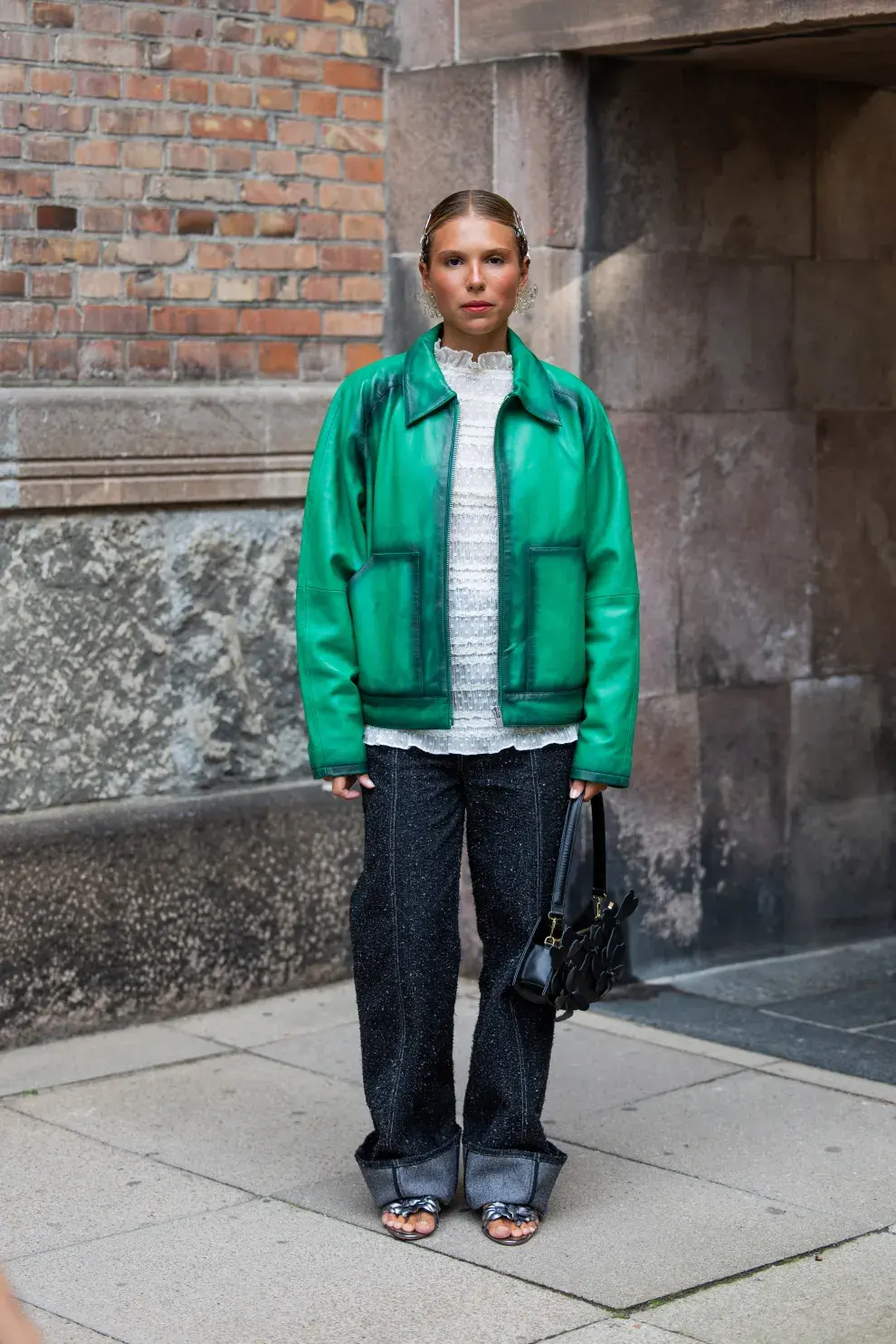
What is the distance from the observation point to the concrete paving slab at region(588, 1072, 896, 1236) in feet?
15.0

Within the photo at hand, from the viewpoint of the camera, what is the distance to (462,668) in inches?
165

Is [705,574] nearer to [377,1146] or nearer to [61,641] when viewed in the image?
[61,641]

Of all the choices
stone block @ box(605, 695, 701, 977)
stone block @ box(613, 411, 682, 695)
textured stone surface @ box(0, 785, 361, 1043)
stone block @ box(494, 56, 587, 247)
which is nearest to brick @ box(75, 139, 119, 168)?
stone block @ box(494, 56, 587, 247)

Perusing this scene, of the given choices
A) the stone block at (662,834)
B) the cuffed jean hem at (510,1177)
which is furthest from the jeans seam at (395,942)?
the stone block at (662,834)

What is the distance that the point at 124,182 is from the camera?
18.8 ft

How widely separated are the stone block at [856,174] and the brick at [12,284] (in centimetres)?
239

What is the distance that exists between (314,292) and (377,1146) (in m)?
2.73

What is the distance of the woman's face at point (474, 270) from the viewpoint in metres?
4.12

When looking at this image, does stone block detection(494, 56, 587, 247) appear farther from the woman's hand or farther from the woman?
the woman's hand

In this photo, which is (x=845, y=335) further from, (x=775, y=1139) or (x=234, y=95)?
(x=775, y=1139)

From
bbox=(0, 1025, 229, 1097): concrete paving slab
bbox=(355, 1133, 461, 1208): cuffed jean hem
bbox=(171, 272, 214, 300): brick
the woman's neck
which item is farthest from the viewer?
bbox=(171, 272, 214, 300): brick

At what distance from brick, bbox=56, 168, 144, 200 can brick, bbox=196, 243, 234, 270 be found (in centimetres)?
24

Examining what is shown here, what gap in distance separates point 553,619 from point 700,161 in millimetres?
2442

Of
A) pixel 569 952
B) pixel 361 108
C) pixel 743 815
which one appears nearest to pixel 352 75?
pixel 361 108
